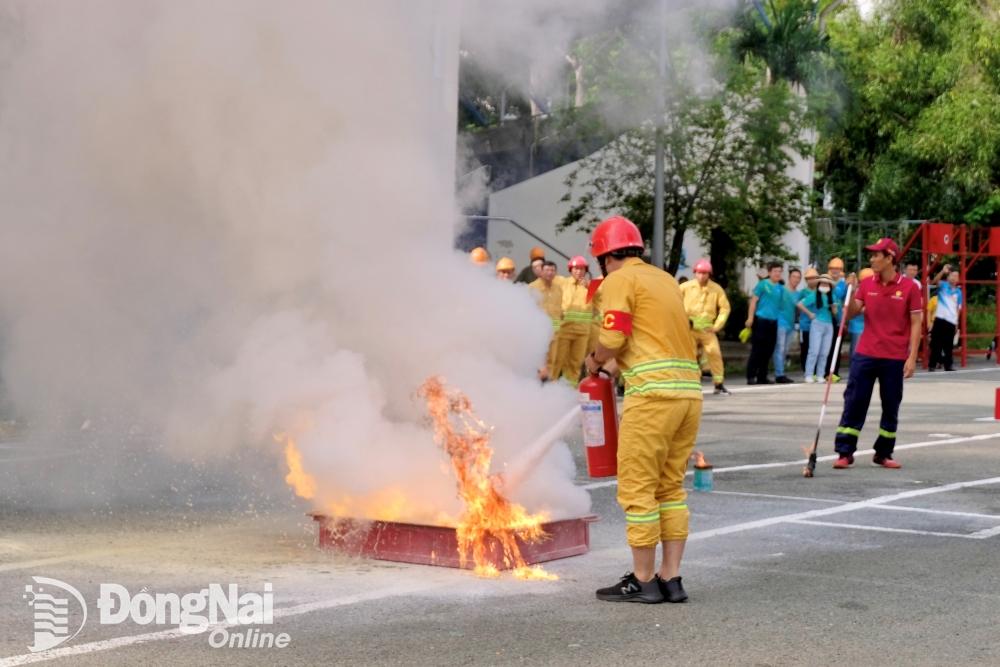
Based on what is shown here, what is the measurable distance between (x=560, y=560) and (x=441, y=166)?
2.50 meters

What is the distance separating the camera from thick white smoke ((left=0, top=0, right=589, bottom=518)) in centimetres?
792

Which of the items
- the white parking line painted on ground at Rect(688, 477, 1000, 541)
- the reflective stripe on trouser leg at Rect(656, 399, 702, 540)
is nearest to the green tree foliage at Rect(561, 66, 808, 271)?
the white parking line painted on ground at Rect(688, 477, 1000, 541)

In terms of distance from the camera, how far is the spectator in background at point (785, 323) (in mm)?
22656

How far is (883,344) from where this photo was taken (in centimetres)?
1199

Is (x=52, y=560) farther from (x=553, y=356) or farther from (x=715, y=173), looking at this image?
(x=715, y=173)

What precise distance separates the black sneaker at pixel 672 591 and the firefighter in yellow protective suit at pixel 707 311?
43.7 feet

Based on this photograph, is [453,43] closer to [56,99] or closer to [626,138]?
[56,99]

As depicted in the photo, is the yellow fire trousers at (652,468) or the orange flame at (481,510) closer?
the yellow fire trousers at (652,468)

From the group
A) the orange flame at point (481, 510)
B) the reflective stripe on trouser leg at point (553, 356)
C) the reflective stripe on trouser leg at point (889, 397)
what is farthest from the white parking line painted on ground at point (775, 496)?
the reflective stripe on trouser leg at point (553, 356)

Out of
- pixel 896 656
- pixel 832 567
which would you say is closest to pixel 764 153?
pixel 832 567

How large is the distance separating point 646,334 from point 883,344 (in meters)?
5.67

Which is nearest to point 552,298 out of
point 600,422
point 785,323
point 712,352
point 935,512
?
point 712,352

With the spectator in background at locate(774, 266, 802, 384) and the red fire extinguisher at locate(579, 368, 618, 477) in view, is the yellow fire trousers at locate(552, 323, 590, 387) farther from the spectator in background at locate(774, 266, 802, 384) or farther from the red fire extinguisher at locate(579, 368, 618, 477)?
the red fire extinguisher at locate(579, 368, 618, 477)

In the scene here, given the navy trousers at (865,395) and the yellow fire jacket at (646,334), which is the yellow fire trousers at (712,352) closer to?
the navy trousers at (865,395)
